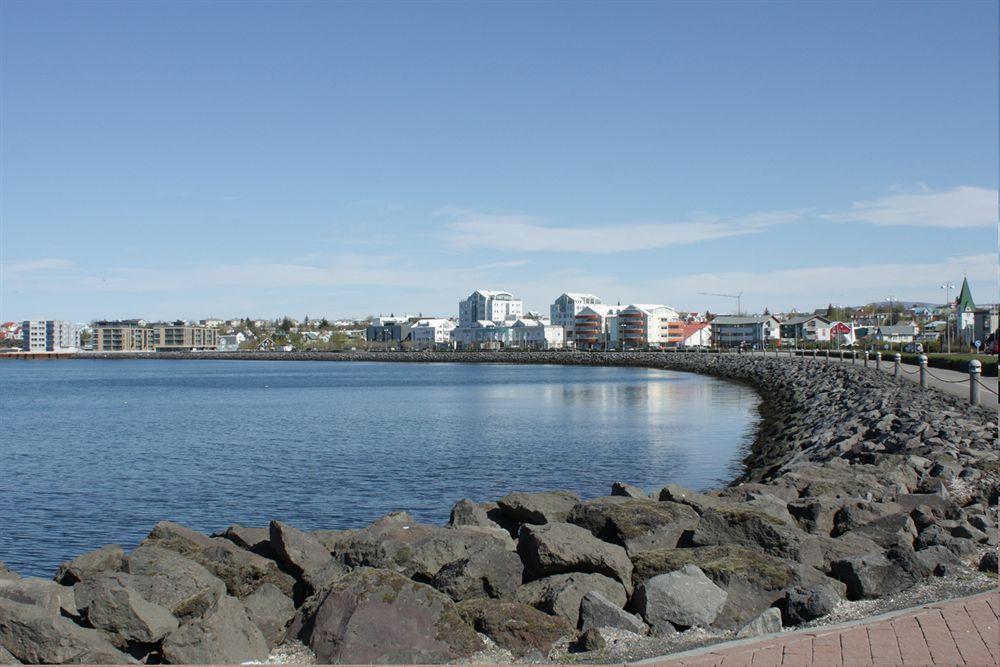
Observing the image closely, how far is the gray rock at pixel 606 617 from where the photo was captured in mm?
6895

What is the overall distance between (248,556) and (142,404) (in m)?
46.5

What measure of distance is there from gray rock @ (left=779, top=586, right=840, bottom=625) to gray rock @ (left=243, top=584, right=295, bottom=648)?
3.67 meters

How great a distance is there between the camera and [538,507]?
10656 millimetres

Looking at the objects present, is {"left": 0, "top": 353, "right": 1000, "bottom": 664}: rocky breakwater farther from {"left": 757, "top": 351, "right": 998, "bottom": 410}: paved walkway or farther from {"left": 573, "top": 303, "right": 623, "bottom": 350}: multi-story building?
{"left": 573, "top": 303, "right": 623, "bottom": 350}: multi-story building

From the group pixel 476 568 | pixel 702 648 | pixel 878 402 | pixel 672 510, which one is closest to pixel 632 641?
pixel 702 648

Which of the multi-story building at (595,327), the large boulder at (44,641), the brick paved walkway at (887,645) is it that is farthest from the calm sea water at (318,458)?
the multi-story building at (595,327)

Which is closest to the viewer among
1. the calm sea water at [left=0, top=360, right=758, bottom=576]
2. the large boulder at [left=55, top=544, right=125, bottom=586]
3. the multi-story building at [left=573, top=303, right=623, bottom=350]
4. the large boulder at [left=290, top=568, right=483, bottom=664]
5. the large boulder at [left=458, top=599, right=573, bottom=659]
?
the large boulder at [left=290, top=568, right=483, bottom=664]

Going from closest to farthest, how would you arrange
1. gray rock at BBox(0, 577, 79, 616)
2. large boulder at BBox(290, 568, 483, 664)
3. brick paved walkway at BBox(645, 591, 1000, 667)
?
brick paved walkway at BBox(645, 591, 1000, 667), large boulder at BBox(290, 568, 483, 664), gray rock at BBox(0, 577, 79, 616)

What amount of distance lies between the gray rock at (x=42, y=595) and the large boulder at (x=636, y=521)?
4564 millimetres

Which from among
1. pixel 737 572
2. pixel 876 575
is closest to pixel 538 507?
pixel 737 572

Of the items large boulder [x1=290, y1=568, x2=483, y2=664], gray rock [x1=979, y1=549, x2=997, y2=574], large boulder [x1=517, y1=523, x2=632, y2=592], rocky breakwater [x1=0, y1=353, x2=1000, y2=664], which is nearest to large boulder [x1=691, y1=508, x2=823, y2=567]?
rocky breakwater [x1=0, y1=353, x2=1000, y2=664]

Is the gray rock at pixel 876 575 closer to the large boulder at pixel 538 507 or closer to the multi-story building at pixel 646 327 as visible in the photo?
the large boulder at pixel 538 507

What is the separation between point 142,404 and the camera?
172 ft

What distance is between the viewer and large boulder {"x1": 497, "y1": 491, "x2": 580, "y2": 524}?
10402 mm
